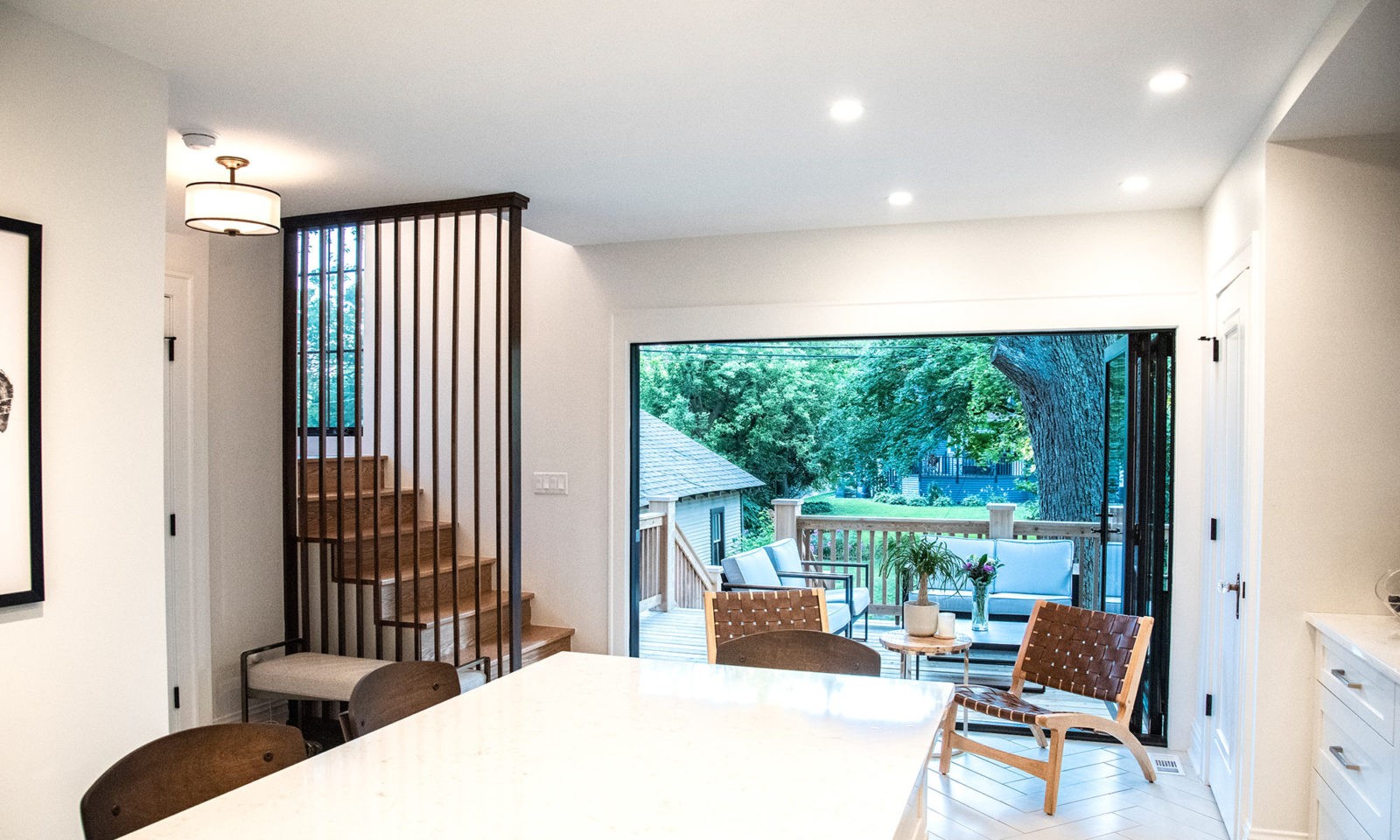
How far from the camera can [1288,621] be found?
2877 mm

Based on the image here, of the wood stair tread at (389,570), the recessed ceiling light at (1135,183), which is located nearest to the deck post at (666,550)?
the wood stair tread at (389,570)

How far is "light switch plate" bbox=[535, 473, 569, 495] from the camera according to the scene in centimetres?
515

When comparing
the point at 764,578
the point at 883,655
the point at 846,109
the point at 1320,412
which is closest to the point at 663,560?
the point at 764,578

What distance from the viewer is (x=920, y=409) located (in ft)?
37.0

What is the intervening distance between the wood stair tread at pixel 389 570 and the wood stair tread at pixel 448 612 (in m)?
0.16

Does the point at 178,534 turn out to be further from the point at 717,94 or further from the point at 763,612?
the point at 717,94

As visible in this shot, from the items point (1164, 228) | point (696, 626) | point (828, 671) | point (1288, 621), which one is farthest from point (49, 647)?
point (696, 626)

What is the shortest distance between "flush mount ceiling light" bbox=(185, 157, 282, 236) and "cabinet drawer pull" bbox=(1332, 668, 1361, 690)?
11.9ft

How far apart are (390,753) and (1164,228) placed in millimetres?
3950

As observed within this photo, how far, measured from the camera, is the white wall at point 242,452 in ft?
14.7

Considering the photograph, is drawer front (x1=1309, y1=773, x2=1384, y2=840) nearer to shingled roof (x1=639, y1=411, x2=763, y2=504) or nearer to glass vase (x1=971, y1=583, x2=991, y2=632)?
glass vase (x1=971, y1=583, x2=991, y2=632)

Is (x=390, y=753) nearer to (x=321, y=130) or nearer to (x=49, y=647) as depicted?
(x=49, y=647)

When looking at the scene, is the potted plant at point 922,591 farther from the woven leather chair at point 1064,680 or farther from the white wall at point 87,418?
the white wall at point 87,418

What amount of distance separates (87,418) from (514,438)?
Answer: 1.87 metres
